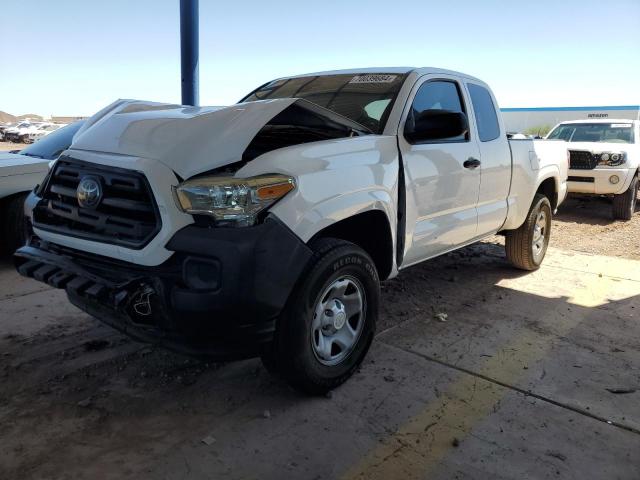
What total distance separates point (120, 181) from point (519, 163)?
3905 mm

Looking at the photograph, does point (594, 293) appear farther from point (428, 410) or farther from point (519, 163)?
point (428, 410)

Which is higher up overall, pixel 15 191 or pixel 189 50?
pixel 189 50

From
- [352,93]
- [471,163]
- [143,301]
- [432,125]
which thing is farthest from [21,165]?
[471,163]

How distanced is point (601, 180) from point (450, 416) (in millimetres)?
7941

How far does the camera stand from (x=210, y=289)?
8.18 feet

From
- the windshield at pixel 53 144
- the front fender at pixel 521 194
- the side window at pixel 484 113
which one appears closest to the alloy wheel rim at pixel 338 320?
the side window at pixel 484 113

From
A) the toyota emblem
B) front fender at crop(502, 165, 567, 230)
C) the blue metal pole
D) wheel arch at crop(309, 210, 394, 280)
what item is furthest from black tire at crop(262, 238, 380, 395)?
the blue metal pole

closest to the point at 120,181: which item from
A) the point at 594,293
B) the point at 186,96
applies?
the point at 594,293

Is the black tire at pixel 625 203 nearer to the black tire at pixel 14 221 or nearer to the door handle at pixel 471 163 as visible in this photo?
the door handle at pixel 471 163

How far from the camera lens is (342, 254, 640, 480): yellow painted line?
8.43 ft

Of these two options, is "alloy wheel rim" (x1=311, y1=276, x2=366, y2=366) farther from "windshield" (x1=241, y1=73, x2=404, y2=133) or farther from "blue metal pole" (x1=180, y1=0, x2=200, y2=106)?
"blue metal pole" (x1=180, y1=0, x2=200, y2=106)

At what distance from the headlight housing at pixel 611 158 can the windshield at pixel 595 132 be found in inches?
43.9

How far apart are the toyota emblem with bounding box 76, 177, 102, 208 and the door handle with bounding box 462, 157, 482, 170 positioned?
2.74 m

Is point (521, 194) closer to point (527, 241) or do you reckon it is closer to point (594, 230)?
point (527, 241)
